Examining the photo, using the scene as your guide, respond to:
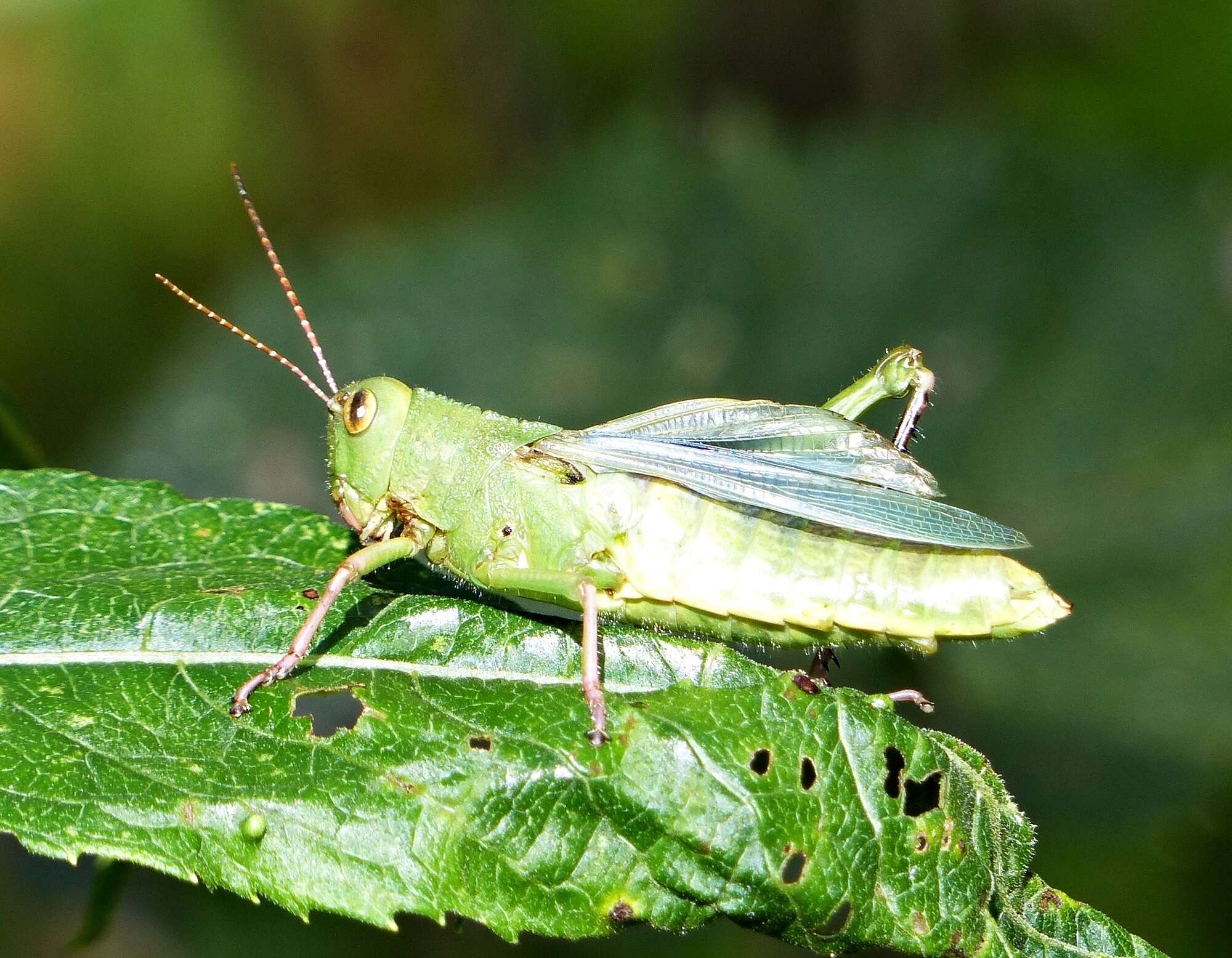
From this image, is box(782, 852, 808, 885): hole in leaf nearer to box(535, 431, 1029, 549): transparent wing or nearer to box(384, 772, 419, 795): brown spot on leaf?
box(384, 772, 419, 795): brown spot on leaf

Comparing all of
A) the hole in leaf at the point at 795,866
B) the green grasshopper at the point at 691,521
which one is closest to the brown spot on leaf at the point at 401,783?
the green grasshopper at the point at 691,521

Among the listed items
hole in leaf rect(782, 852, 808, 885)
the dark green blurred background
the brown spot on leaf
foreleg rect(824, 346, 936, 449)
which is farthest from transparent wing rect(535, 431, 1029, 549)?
the dark green blurred background

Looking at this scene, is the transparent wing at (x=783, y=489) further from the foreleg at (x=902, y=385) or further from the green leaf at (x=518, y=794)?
the green leaf at (x=518, y=794)

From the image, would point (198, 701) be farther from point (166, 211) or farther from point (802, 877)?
point (166, 211)

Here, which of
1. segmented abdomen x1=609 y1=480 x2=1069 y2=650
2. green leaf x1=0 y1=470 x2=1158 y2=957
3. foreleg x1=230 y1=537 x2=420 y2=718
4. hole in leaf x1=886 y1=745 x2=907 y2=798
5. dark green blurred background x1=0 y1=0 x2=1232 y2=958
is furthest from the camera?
dark green blurred background x1=0 y1=0 x2=1232 y2=958

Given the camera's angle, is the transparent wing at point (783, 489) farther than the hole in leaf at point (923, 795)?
Yes

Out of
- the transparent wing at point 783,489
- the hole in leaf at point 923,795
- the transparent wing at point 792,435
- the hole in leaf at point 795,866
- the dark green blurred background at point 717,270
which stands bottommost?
the hole in leaf at point 795,866
